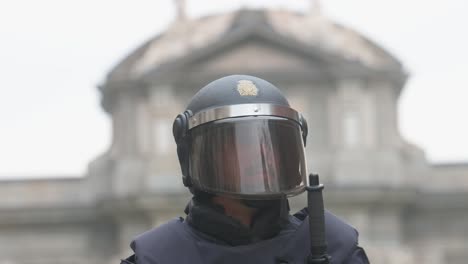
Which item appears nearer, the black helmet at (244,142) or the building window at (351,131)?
the black helmet at (244,142)

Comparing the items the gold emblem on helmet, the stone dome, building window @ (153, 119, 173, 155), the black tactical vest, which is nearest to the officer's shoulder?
the black tactical vest

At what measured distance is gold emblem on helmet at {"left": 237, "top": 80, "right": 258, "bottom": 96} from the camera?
330cm

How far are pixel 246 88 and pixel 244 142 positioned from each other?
13cm

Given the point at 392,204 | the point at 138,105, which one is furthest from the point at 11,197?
the point at 392,204

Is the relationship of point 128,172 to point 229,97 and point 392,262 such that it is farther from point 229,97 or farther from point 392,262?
point 229,97

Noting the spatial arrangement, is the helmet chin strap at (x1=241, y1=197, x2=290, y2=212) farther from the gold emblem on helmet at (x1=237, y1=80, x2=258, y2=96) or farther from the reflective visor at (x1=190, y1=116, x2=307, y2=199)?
the gold emblem on helmet at (x1=237, y1=80, x2=258, y2=96)

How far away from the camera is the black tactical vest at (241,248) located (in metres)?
3.19

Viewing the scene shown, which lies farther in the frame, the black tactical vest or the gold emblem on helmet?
the gold emblem on helmet

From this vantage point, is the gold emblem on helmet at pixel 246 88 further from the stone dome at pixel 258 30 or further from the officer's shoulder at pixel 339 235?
the stone dome at pixel 258 30

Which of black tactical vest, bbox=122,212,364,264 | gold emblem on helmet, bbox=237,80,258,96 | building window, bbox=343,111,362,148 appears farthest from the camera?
building window, bbox=343,111,362,148

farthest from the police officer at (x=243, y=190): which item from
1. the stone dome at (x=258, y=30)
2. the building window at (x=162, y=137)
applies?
the building window at (x=162, y=137)

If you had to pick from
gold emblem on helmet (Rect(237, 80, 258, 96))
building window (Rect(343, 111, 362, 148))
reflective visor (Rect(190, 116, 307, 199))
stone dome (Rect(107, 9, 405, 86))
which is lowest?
building window (Rect(343, 111, 362, 148))

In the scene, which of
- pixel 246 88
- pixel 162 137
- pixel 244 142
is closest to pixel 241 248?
pixel 244 142

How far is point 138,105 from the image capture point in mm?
35156
